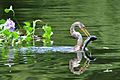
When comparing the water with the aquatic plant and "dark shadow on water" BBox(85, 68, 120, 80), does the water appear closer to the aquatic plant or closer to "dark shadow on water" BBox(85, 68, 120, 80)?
"dark shadow on water" BBox(85, 68, 120, 80)

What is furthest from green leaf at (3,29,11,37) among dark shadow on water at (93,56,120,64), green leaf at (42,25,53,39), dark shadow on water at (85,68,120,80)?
dark shadow on water at (85,68,120,80)

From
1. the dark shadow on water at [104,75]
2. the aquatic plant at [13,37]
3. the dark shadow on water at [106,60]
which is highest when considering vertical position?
the aquatic plant at [13,37]

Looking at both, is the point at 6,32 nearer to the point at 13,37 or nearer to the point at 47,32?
the point at 13,37

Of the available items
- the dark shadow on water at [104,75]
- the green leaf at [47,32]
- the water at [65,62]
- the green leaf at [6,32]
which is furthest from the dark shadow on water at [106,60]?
the green leaf at [6,32]

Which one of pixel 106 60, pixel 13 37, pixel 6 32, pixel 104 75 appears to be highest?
pixel 6 32

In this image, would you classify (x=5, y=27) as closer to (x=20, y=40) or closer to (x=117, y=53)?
(x=20, y=40)

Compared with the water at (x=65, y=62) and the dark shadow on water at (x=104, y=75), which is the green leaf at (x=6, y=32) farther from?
the dark shadow on water at (x=104, y=75)

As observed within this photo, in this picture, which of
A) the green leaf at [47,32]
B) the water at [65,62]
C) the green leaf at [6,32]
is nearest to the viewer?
the water at [65,62]

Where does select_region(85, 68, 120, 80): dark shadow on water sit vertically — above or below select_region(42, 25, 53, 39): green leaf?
Answer: below

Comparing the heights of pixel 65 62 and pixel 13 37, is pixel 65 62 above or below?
below

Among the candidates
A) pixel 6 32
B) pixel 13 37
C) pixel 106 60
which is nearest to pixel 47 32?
pixel 13 37

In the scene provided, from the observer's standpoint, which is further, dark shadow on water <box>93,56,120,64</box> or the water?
dark shadow on water <box>93,56,120,64</box>

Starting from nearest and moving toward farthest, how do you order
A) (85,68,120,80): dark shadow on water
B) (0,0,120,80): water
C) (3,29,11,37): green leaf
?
1. (85,68,120,80): dark shadow on water
2. (0,0,120,80): water
3. (3,29,11,37): green leaf

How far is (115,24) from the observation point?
23.1 metres
